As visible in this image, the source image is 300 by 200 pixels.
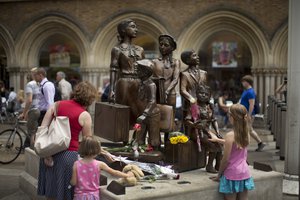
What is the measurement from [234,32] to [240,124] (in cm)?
1292

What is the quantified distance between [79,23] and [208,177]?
1364cm

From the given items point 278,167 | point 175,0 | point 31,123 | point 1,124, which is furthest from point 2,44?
point 278,167

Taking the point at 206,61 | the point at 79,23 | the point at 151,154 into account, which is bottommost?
the point at 151,154

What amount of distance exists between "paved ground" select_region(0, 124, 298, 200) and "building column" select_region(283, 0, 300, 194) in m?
0.59

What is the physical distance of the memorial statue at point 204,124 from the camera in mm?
5816

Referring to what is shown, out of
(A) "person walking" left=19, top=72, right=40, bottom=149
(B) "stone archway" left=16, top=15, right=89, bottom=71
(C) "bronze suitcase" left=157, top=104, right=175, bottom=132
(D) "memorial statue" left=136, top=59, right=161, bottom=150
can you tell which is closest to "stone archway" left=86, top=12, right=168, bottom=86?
(B) "stone archway" left=16, top=15, right=89, bottom=71

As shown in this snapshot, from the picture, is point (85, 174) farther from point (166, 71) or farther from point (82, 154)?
point (166, 71)

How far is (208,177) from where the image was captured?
5.55m

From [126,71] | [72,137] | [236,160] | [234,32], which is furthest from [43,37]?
[236,160]

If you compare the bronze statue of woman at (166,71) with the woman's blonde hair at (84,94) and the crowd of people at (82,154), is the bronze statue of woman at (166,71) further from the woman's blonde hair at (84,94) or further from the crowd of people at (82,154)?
the woman's blonde hair at (84,94)

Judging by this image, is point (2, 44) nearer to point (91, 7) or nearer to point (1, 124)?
point (91, 7)

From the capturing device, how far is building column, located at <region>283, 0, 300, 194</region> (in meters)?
6.63

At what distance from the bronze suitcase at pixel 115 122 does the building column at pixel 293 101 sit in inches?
92.5

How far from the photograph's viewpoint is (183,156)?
588 cm
